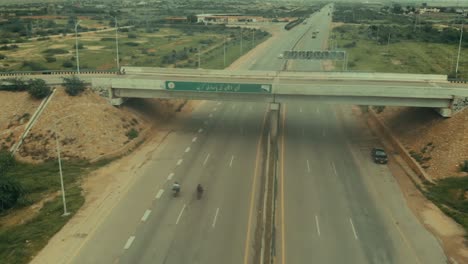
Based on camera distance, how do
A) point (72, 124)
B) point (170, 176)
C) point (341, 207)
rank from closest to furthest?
point (341, 207)
point (170, 176)
point (72, 124)

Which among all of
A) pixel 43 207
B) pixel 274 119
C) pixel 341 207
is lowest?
pixel 43 207

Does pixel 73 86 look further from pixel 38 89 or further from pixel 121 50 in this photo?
pixel 121 50

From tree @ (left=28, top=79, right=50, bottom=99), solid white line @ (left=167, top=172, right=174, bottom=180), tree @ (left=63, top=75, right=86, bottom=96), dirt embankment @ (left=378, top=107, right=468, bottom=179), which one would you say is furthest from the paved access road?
tree @ (left=28, top=79, right=50, bottom=99)

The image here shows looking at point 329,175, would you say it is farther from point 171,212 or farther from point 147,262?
point 147,262

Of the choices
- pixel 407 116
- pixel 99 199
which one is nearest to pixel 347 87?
pixel 407 116

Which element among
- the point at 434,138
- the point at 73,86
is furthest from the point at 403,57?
the point at 73,86

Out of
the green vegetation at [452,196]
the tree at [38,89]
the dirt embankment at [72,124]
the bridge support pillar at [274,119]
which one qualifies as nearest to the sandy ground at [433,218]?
the green vegetation at [452,196]

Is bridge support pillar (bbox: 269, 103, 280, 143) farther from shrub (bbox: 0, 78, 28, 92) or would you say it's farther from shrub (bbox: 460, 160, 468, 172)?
shrub (bbox: 0, 78, 28, 92)

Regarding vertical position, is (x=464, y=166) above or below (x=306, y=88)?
below
